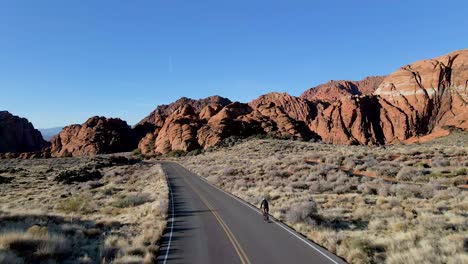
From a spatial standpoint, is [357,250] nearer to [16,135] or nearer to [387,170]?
[387,170]

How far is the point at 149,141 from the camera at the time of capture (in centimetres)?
13200

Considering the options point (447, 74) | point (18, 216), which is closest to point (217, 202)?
point (18, 216)

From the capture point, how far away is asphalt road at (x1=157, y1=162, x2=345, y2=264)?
44.4 feet

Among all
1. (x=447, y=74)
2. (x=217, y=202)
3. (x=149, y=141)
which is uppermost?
(x=447, y=74)

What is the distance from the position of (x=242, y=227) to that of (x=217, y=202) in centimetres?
954

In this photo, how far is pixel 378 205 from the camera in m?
21.8

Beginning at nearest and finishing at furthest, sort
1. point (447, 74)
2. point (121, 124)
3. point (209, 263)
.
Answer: point (209, 263), point (447, 74), point (121, 124)

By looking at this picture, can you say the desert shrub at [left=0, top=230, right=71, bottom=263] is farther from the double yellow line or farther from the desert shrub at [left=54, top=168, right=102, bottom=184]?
the desert shrub at [left=54, top=168, right=102, bottom=184]

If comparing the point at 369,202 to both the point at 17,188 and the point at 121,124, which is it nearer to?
the point at 17,188

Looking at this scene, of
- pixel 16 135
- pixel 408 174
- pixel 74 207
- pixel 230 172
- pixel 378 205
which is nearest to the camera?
pixel 378 205

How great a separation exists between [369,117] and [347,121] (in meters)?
7.71

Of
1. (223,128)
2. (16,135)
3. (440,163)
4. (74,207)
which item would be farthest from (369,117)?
(16,135)

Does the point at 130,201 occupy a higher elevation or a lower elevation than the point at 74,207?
lower

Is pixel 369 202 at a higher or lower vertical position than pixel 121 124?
lower
